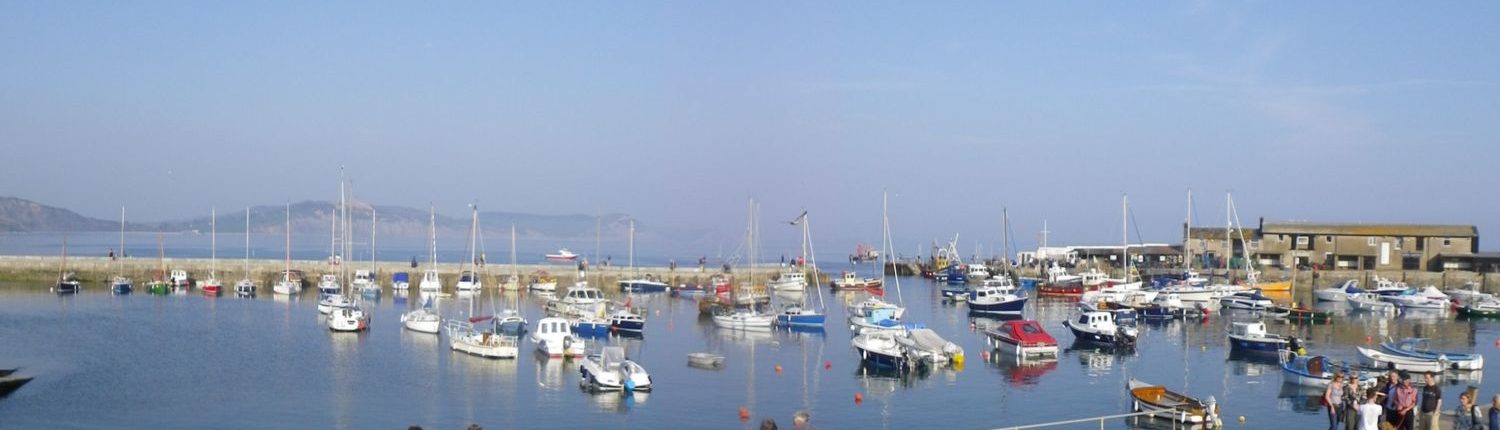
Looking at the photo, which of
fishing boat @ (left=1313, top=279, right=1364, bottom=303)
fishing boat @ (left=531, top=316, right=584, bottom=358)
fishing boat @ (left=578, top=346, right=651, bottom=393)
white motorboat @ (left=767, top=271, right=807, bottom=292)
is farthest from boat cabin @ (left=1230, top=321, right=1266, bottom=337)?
white motorboat @ (left=767, top=271, right=807, bottom=292)

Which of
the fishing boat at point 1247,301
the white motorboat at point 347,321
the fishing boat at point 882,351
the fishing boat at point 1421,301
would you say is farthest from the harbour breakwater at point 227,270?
the fishing boat at point 882,351

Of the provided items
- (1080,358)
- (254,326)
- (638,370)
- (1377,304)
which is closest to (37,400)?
(638,370)

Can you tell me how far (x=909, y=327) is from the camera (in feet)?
152

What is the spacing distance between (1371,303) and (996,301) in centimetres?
1874

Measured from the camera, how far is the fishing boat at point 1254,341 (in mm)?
42153

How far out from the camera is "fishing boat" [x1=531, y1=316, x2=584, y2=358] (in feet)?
133

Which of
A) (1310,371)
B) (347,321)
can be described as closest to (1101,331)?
(1310,371)

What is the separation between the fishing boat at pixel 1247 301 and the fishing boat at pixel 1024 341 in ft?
75.6

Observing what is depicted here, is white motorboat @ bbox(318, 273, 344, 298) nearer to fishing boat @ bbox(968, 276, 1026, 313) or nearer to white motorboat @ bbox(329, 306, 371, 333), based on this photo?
white motorboat @ bbox(329, 306, 371, 333)

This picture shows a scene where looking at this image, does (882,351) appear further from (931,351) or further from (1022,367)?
(1022,367)

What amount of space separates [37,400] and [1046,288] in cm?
5713

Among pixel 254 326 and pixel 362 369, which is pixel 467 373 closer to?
pixel 362 369

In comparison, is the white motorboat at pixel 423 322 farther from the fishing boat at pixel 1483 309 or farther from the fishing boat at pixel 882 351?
the fishing boat at pixel 1483 309

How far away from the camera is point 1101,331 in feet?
151
